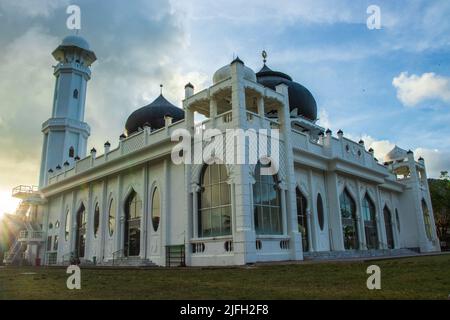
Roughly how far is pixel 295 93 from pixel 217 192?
12.6 m

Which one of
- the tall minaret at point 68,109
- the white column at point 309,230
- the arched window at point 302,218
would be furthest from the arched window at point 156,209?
the tall minaret at point 68,109

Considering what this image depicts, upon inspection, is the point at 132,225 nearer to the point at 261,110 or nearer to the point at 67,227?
the point at 67,227

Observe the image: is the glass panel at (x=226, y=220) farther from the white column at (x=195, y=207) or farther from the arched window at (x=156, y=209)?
the arched window at (x=156, y=209)

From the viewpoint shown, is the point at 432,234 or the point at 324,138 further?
the point at 432,234

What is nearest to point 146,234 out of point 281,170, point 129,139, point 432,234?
point 129,139

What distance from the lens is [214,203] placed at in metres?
17.0

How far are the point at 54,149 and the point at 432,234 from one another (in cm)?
3194

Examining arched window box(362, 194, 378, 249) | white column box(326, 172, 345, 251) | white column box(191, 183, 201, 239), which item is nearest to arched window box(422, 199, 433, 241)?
arched window box(362, 194, 378, 249)

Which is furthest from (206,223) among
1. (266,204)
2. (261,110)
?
(261,110)

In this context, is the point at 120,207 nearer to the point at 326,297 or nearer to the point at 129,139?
the point at 129,139

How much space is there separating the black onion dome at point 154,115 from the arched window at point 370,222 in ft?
46.5

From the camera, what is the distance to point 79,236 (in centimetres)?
2681

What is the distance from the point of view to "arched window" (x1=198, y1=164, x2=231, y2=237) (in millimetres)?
16438
